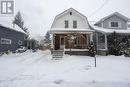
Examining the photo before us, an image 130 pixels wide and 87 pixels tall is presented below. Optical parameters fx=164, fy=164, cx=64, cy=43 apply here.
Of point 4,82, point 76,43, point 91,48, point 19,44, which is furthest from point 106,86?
point 19,44

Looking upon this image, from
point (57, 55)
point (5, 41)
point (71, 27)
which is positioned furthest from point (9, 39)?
point (57, 55)

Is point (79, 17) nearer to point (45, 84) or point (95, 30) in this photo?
point (95, 30)

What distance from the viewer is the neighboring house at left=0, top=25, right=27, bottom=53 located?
81.4 feet

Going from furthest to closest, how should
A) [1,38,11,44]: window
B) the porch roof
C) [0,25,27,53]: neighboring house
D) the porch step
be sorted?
[1,38,11,44]: window
[0,25,27,53]: neighboring house
the porch roof
the porch step

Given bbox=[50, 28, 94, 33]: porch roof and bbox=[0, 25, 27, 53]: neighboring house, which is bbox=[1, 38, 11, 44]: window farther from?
bbox=[50, 28, 94, 33]: porch roof

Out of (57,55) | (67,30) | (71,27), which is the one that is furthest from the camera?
(71,27)

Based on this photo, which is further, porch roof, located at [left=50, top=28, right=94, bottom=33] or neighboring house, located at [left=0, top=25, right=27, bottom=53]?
neighboring house, located at [left=0, top=25, right=27, bottom=53]

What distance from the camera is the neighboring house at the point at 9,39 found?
24812 millimetres

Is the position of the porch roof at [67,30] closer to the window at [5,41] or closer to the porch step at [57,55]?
the porch step at [57,55]

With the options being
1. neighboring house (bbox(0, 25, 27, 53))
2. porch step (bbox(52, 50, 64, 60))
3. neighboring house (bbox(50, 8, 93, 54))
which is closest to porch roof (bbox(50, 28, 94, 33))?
neighboring house (bbox(50, 8, 93, 54))

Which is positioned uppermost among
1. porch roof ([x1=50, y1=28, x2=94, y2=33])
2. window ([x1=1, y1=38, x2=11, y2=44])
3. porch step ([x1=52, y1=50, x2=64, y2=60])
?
porch roof ([x1=50, y1=28, x2=94, y2=33])

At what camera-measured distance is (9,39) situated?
1086 inches

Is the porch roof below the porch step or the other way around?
the other way around

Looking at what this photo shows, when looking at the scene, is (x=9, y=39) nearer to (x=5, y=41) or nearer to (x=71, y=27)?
(x=5, y=41)
